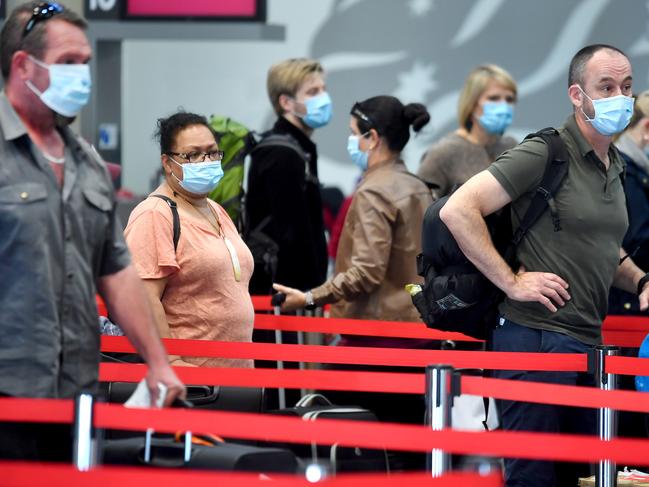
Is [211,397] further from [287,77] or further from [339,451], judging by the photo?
[287,77]

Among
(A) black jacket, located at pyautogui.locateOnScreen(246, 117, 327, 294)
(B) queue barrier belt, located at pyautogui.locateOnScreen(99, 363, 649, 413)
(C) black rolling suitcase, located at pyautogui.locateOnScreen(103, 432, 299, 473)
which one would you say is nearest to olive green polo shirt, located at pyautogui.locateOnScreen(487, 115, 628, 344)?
(B) queue barrier belt, located at pyautogui.locateOnScreen(99, 363, 649, 413)

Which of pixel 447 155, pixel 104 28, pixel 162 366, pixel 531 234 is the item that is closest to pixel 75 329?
pixel 162 366

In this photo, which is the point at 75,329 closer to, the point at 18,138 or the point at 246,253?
the point at 18,138

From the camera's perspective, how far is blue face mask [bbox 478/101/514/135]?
7.60 metres

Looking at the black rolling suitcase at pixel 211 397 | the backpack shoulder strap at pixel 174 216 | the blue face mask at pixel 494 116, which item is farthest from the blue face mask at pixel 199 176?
the blue face mask at pixel 494 116

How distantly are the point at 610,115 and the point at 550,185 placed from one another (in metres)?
0.34

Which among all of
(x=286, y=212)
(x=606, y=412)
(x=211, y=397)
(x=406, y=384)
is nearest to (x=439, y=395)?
(x=406, y=384)

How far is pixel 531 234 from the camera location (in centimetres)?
475

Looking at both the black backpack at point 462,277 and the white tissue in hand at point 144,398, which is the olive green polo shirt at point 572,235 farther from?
the white tissue in hand at point 144,398

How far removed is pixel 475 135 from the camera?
7.66 metres

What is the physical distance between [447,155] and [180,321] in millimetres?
2891

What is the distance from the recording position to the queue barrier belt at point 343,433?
346cm

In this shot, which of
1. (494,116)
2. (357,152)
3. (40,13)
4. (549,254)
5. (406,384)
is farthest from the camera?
(494,116)

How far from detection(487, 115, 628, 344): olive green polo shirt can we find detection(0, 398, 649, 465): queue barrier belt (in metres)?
1.23
